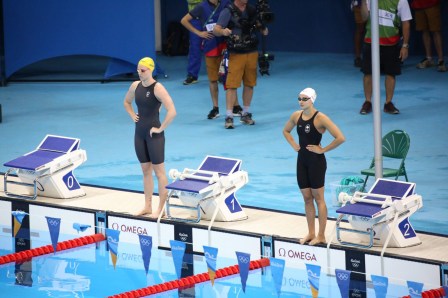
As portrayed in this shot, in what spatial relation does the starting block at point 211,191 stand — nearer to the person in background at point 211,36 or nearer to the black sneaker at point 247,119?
the black sneaker at point 247,119

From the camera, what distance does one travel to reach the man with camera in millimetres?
13086

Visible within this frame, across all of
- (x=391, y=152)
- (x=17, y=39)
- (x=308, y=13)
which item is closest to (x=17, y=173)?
(x=391, y=152)

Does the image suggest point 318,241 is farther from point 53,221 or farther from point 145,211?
point 53,221

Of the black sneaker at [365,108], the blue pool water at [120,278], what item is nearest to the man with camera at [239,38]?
the black sneaker at [365,108]

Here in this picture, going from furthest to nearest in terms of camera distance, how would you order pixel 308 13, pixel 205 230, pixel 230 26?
pixel 308 13
pixel 230 26
pixel 205 230

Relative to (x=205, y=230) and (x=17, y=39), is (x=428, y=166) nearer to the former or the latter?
(x=205, y=230)

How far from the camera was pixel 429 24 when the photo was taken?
17312 mm

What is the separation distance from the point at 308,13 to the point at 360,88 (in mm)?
4413

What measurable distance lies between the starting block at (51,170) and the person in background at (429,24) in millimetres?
8265

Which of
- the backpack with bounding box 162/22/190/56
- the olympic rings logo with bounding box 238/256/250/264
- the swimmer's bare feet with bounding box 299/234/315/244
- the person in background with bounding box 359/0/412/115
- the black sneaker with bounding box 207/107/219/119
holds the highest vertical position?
the person in background with bounding box 359/0/412/115

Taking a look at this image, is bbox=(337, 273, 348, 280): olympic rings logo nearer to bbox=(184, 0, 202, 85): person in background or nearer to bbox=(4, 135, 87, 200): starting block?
bbox=(4, 135, 87, 200): starting block

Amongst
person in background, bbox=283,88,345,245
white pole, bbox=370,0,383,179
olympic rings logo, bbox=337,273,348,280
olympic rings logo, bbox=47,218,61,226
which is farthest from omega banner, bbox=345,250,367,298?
olympic rings logo, bbox=47,218,61,226

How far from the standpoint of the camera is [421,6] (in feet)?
57.2

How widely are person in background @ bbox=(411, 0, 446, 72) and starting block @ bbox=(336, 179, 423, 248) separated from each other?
8632 millimetres
